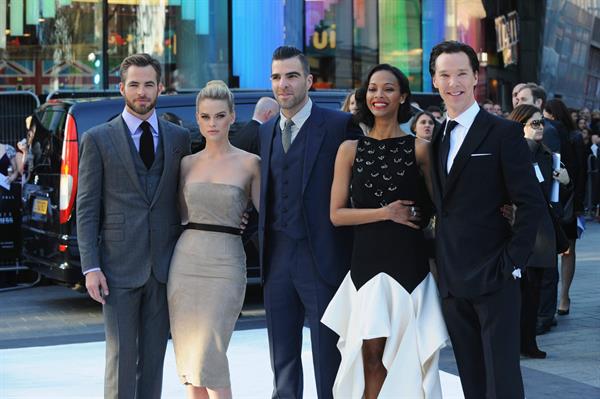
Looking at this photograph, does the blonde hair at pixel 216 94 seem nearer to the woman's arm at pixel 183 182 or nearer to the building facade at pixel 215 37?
the woman's arm at pixel 183 182

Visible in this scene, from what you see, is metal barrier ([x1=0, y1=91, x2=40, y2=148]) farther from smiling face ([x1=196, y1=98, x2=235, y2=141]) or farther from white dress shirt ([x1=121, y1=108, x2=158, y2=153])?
smiling face ([x1=196, y1=98, x2=235, y2=141])

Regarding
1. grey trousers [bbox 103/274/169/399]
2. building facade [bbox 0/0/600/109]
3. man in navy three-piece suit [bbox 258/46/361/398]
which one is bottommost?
grey trousers [bbox 103/274/169/399]

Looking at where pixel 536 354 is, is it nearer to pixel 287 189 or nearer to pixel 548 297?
pixel 548 297

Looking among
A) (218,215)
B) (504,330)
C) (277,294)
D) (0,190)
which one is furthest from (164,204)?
(0,190)

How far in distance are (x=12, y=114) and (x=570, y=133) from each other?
7.50m

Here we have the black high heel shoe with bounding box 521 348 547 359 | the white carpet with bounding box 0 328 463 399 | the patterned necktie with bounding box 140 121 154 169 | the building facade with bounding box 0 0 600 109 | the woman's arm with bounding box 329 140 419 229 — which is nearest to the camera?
the woman's arm with bounding box 329 140 419 229

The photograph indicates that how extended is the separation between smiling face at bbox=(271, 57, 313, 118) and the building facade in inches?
594

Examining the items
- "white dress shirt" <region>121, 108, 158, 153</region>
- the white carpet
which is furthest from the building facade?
"white dress shirt" <region>121, 108, 158, 153</region>

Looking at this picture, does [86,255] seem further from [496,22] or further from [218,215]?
[496,22]

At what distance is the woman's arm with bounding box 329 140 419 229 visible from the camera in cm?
496

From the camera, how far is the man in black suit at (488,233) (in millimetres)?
4711

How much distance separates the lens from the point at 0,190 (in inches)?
484

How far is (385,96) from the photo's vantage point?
201 inches

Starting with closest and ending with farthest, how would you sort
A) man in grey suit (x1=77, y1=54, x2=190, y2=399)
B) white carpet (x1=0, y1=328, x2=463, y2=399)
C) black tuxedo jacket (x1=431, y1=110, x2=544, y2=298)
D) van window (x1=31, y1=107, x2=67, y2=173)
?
1. black tuxedo jacket (x1=431, y1=110, x2=544, y2=298)
2. man in grey suit (x1=77, y1=54, x2=190, y2=399)
3. white carpet (x1=0, y1=328, x2=463, y2=399)
4. van window (x1=31, y1=107, x2=67, y2=173)
